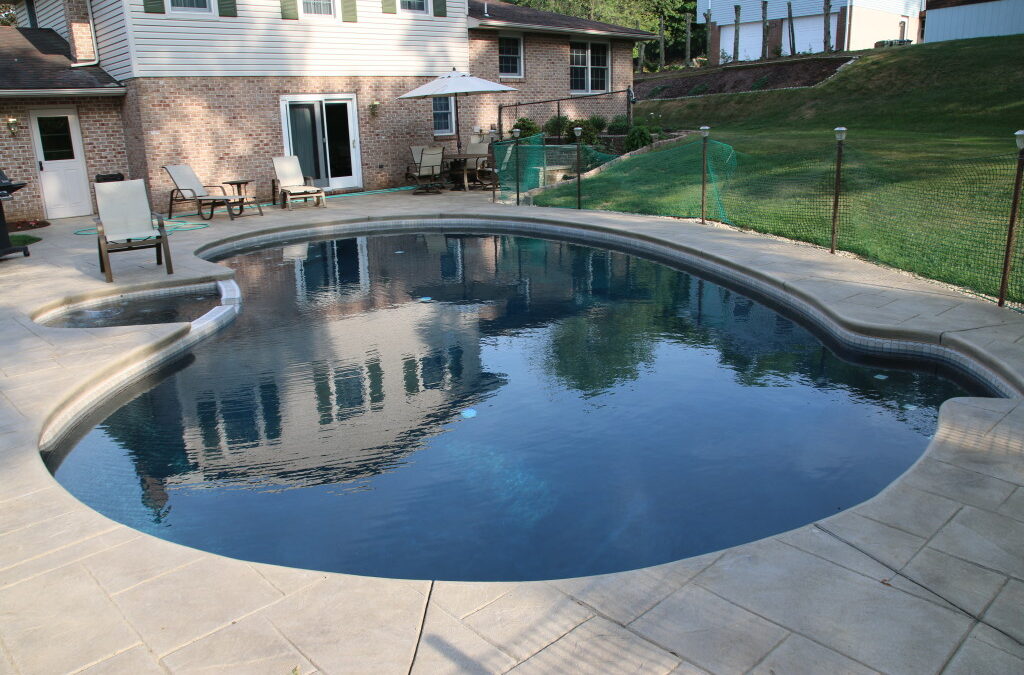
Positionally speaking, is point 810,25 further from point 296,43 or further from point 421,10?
point 296,43

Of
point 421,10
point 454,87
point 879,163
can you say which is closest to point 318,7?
point 421,10

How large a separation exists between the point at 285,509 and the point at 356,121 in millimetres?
14321

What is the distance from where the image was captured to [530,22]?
1966 centimetres


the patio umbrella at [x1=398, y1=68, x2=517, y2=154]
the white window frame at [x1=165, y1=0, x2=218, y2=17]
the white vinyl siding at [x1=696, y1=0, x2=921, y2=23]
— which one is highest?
the white vinyl siding at [x1=696, y1=0, x2=921, y2=23]

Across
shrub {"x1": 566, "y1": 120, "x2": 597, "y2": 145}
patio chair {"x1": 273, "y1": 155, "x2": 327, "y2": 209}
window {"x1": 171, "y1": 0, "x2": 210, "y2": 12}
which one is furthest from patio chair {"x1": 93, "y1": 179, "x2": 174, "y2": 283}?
shrub {"x1": 566, "y1": 120, "x2": 597, "y2": 145}

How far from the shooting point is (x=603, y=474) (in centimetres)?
463

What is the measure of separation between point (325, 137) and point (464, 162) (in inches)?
123

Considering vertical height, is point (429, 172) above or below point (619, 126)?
below

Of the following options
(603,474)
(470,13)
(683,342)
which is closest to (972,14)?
(470,13)

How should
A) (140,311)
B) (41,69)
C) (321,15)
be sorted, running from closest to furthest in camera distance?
(140,311), (41,69), (321,15)

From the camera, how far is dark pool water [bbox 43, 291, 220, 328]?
7.92 m

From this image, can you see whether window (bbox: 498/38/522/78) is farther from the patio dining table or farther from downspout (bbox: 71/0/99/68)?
downspout (bbox: 71/0/99/68)

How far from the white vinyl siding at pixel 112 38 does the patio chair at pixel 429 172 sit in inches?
233

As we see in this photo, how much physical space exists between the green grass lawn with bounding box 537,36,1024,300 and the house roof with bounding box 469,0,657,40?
4028 millimetres
